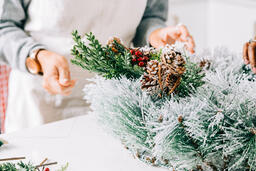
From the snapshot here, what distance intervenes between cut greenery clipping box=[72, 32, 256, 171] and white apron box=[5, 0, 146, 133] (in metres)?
0.41

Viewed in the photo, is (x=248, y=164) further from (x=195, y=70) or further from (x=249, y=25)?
(x=249, y=25)

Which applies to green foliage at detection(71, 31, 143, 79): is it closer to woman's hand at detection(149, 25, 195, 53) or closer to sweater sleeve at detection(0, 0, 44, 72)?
woman's hand at detection(149, 25, 195, 53)

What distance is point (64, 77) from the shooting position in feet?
1.77

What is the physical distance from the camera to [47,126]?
0.55 m

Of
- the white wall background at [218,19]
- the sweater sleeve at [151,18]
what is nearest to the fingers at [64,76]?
the sweater sleeve at [151,18]

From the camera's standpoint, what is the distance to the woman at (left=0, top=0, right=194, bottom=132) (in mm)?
732

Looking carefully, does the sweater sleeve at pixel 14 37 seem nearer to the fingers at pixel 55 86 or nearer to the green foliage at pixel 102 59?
the fingers at pixel 55 86

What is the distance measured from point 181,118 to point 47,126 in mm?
326

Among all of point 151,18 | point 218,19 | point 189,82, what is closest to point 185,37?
point 189,82

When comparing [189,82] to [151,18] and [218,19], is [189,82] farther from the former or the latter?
[218,19]

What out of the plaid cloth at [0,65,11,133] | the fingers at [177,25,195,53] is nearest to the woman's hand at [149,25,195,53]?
the fingers at [177,25,195,53]

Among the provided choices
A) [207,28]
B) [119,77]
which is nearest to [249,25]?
[207,28]

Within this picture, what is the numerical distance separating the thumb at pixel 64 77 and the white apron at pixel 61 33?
0.74 ft

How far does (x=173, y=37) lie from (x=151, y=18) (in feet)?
0.98
